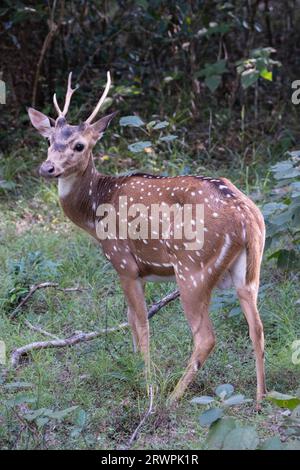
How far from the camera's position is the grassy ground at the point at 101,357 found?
4.79 meters

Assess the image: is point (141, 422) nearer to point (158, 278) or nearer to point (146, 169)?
point (158, 278)

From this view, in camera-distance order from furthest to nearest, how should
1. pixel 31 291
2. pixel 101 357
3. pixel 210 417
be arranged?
1. pixel 31 291
2. pixel 101 357
3. pixel 210 417

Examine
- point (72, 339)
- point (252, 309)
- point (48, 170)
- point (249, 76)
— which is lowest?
point (72, 339)

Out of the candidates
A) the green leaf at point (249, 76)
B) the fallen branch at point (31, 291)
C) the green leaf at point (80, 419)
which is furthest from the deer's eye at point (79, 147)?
the green leaf at point (249, 76)

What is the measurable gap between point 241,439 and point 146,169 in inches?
189

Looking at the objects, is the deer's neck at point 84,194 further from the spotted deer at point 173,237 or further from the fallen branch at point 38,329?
the fallen branch at point 38,329

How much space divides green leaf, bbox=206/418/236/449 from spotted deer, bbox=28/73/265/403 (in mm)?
1040

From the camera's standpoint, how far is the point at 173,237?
535 cm

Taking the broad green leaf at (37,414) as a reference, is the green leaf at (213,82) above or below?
below

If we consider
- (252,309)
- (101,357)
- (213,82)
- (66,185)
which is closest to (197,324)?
(252,309)

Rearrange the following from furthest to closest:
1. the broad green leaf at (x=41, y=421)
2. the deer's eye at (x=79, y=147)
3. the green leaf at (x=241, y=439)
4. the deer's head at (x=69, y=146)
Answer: the deer's eye at (x=79, y=147) → the deer's head at (x=69, y=146) → the broad green leaf at (x=41, y=421) → the green leaf at (x=241, y=439)

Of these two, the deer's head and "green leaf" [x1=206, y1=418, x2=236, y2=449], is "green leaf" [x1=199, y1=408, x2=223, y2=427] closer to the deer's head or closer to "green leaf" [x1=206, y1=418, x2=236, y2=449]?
"green leaf" [x1=206, y1=418, x2=236, y2=449]

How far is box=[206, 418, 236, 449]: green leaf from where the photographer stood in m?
4.06

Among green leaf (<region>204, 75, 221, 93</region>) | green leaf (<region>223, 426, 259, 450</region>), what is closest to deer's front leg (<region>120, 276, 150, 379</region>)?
green leaf (<region>223, 426, 259, 450</region>)
